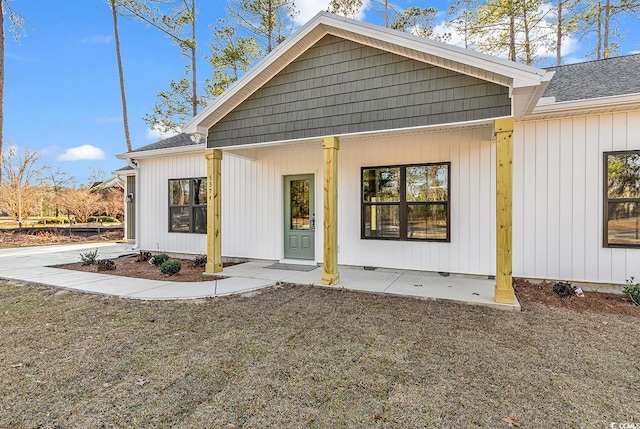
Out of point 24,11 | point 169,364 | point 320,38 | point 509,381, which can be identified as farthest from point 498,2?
point 24,11

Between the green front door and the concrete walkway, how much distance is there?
0.74 m

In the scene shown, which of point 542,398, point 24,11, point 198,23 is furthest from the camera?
point 198,23

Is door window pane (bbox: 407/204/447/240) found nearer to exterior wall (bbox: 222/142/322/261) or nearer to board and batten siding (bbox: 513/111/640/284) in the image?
board and batten siding (bbox: 513/111/640/284)

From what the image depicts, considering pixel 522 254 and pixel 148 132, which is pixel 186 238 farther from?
pixel 148 132

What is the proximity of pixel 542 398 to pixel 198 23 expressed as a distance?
18990 millimetres

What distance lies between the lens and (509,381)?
261cm

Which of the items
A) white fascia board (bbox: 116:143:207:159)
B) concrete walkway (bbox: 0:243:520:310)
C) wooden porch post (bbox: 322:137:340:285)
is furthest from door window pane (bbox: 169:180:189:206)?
wooden porch post (bbox: 322:137:340:285)

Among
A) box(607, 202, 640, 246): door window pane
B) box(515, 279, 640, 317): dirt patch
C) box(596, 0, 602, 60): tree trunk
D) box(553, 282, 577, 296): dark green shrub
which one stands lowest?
box(515, 279, 640, 317): dirt patch

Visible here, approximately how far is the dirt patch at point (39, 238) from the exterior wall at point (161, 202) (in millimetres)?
5849

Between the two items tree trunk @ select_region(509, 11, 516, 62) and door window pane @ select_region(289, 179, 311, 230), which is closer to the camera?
door window pane @ select_region(289, 179, 311, 230)

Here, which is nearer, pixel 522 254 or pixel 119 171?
pixel 522 254

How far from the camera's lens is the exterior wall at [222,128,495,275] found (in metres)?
5.89

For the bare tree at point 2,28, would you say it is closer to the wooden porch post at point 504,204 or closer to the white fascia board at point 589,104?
the wooden porch post at point 504,204

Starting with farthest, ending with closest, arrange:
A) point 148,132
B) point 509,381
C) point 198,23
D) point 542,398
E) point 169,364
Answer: point 148,132
point 198,23
point 169,364
point 509,381
point 542,398
